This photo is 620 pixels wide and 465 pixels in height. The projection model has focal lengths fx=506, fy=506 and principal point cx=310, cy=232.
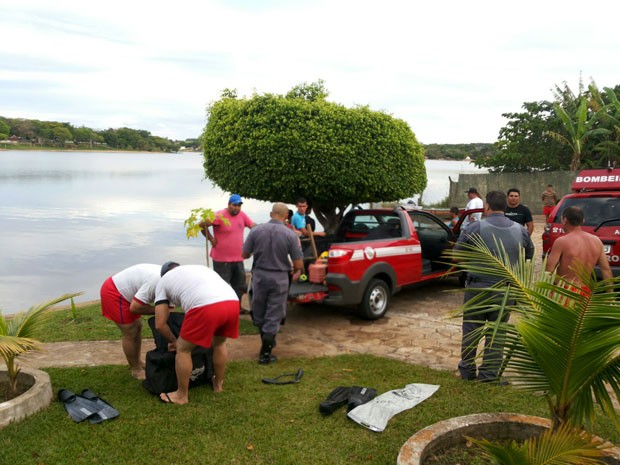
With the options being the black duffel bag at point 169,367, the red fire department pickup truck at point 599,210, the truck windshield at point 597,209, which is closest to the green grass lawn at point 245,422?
the black duffel bag at point 169,367

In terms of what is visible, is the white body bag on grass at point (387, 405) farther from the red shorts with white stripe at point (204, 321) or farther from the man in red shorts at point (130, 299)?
the man in red shorts at point (130, 299)

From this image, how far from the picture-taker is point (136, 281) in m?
4.93

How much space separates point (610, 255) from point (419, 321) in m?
2.94

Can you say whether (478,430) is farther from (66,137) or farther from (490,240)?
(66,137)

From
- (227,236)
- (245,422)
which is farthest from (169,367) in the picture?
(227,236)

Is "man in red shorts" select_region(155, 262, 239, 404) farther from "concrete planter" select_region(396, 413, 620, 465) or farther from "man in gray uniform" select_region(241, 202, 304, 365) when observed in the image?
"concrete planter" select_region(396, 413, 620, 465)

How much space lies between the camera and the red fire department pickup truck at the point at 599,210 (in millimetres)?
7438

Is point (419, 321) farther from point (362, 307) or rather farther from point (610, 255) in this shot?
point (610, 255)

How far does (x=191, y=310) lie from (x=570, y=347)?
300 centimetres

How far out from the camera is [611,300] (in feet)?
7.79

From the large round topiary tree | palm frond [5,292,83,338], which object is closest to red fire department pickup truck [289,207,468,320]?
the large round topiary tree

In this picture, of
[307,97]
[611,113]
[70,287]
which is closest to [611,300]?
[307,97]

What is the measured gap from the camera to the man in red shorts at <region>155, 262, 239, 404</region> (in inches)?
173

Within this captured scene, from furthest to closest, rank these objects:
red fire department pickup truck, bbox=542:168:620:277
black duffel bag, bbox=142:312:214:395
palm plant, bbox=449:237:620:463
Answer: red fire department pickup truck, bbox=542:168:620:277 < black duffel bag, bbox=142:312:214:395 < palm plant, bbox=449:237:620:463
